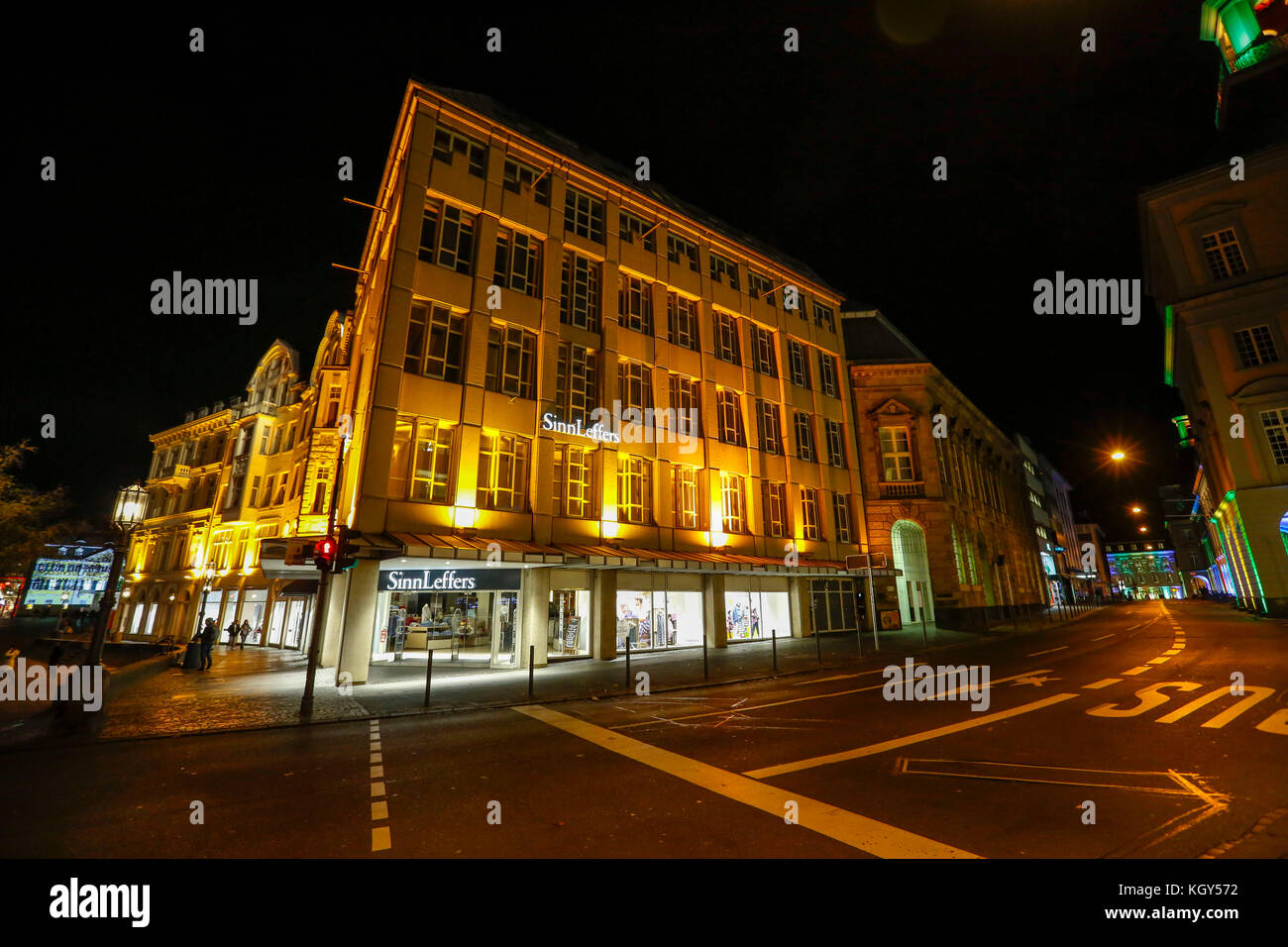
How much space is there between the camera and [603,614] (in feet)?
68.9

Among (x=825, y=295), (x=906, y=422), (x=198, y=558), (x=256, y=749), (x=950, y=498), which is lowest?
(x=256, y=749)

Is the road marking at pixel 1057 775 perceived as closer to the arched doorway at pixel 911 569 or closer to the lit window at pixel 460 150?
the lit window at pixel 460 150

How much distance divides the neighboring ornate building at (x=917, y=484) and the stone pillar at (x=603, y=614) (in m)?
16.7

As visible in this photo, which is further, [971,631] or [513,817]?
[971,631]

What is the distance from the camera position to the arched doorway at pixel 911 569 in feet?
103

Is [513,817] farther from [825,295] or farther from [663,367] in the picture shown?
[825,295]

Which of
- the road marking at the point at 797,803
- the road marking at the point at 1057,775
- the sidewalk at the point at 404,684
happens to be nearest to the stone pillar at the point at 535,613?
the sidewalk at the point at 404,684

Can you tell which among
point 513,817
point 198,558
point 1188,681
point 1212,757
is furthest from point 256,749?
point 198,558

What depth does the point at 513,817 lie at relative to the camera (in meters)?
5.12

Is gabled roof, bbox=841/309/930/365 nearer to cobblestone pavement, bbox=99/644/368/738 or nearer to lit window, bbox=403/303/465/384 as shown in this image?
lit window, bbox=403/303/465/384

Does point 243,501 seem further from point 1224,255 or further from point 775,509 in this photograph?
point 1224,255
